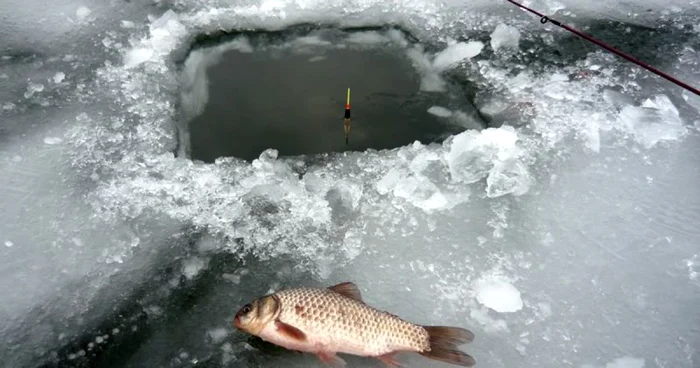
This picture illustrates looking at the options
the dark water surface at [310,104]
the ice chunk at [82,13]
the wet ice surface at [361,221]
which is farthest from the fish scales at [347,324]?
the ice chunk at [82,13]

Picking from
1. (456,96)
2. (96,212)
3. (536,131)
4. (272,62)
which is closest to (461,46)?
(456,96)

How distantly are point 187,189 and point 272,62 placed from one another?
130 cm

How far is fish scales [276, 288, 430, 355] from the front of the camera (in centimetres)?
214

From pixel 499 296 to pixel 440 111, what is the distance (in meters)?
1.36

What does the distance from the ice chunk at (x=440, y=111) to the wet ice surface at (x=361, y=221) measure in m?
0.21

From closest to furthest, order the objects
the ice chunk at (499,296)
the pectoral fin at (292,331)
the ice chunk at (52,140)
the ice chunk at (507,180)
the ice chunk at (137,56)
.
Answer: the pectoral fin at (292,331) < the ice chunk at (499,296) < the ice chunk at (507,180) < the ice chunk at (52,140) < the ice chunk at (137,56)

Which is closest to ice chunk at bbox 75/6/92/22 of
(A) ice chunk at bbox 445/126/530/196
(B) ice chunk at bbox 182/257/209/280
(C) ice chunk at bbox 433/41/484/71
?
(B) ice chunk at bbox 182/257/209/280

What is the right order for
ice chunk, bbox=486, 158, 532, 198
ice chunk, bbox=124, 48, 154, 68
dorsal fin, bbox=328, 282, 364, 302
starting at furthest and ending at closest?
ice chunk, bbox=124, 48, 154, 68 → ice chunk, bbox=486, 158, 532, 198 → dorsal fin, bbox=328, 282, 364, 302

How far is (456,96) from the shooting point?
3.56 metres

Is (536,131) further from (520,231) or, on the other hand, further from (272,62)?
(272,62)

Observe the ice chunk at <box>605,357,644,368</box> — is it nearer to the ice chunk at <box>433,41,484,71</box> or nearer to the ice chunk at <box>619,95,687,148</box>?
the ice chunk at <box>619,95,687,148</box>

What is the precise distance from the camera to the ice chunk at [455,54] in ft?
12.2

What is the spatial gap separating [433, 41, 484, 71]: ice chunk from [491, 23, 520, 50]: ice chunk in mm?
113

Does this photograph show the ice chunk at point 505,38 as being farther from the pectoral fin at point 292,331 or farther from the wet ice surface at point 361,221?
the pectoral fin at point 292,331
